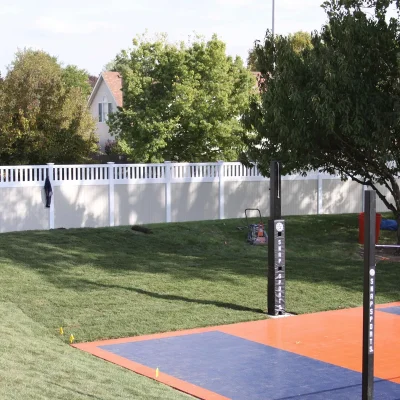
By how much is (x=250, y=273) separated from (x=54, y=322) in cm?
619

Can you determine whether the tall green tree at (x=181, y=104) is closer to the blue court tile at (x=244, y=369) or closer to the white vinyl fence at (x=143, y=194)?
the white vinyl fence at (x=143, y=194)

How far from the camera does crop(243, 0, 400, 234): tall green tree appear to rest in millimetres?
20047

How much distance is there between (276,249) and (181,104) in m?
20.8

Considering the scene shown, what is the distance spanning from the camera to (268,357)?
11.9 meters

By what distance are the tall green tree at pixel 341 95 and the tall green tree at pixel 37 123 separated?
1423 cm

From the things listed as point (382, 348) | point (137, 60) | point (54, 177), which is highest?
point (137, 60)

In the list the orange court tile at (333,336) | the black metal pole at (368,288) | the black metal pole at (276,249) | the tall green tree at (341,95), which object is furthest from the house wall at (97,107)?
the black metal pole at (368,288)

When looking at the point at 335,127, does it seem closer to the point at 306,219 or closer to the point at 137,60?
the point at 306,219

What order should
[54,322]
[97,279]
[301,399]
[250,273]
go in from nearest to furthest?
[301,399] < [54,322] < [97,279] < [250,273]

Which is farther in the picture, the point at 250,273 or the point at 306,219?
the point at 306,219

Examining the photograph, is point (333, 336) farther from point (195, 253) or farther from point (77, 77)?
point (77, 77)

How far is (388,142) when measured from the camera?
20141mm

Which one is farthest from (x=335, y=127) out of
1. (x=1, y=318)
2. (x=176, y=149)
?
(x=176, y=149)

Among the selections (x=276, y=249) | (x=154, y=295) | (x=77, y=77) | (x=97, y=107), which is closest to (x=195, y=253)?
(x=154, y=295)
